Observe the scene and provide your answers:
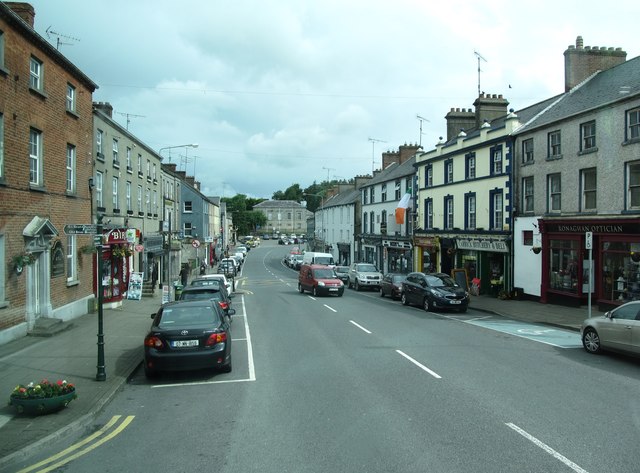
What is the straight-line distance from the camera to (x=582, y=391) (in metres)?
9.42

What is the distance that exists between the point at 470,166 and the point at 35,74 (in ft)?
80.3

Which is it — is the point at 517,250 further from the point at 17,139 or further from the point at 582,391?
the point at 17,139

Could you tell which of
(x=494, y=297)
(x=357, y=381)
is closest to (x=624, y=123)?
(x=494, y=297)

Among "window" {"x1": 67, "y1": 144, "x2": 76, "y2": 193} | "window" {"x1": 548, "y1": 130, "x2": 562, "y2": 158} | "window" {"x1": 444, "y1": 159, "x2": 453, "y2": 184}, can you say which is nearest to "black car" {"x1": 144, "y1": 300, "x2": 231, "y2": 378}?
"window" {"x1": 67, "y1": 144, "x2": 76, "y2": 193}

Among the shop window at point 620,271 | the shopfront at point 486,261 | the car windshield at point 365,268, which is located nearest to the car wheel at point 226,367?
the shop window at point 620,271

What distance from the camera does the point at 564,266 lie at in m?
24.4

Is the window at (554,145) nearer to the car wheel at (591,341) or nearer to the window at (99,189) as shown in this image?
the car wheel at (591,341)

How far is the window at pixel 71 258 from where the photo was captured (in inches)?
776

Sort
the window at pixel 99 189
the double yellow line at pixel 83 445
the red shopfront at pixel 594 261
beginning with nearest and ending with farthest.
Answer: the double yellow line at pixel 83 445 < the red shopfront at pixel 594 261 < the window at pixel 99 189

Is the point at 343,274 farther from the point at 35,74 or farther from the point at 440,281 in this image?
the point at 35,74

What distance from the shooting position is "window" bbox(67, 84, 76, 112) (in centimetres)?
1950

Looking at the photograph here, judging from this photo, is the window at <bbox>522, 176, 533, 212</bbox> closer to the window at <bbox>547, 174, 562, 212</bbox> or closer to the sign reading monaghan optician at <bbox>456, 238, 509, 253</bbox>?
the window at <bbox>547, 174, 562, 212</bbox>

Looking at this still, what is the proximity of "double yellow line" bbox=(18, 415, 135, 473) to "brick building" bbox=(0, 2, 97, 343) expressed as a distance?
7.75 meters

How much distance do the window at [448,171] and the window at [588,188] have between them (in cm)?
A: 1318
